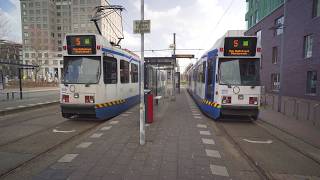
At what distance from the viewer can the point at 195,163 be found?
473 centimetres

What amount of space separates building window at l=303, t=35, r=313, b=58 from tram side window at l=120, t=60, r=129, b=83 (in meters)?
17.3

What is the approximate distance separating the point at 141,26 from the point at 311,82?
63.4ft

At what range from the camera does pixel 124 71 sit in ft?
35.1

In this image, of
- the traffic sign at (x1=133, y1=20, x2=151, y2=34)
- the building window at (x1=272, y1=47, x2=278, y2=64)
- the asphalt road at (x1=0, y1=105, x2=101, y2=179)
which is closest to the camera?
the asphalt road at (x1=0, y1=105, x2=101, y2=179)

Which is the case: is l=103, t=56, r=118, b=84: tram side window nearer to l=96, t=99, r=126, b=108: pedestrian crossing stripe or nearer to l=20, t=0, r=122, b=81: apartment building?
l=96, t=99, r=126, b=108: pedestrian crossing stripe

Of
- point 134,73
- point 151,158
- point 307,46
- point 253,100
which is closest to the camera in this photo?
point 151,158

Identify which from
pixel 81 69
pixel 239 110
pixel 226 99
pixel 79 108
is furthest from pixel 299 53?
pixel 79 108

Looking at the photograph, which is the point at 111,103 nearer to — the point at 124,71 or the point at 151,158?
the point at 124,71

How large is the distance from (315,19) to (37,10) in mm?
102900

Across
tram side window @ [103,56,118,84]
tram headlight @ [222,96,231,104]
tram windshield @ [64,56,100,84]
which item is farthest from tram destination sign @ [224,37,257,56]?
tram windshield @ [64,56,100,84]

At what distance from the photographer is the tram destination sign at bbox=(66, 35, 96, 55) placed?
8.45 m

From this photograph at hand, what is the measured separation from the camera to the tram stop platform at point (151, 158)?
420 cm

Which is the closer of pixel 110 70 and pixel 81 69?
pixel 81 69

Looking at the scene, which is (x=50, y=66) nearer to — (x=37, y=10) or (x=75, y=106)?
(x=37, y=10)
